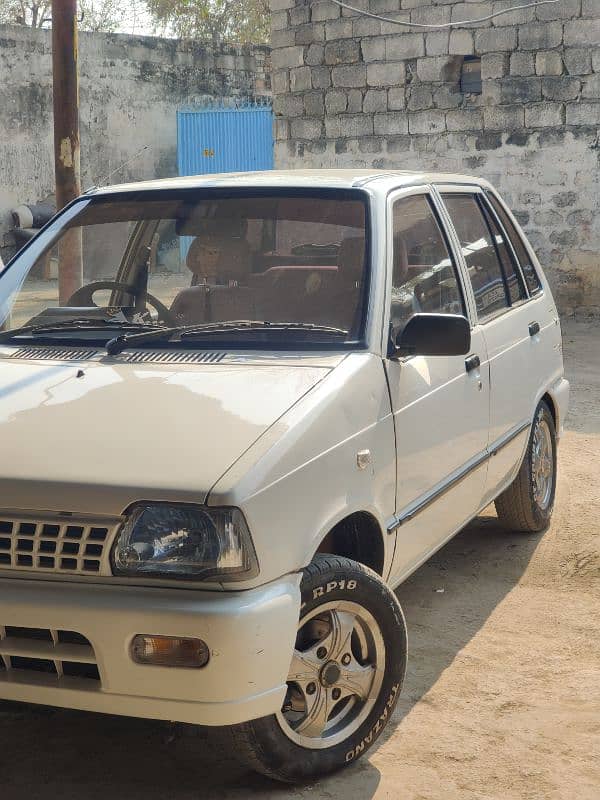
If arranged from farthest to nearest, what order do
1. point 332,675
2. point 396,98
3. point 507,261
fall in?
point 396,98 < point 507,261 < point 332,675

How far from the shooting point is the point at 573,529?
578cm

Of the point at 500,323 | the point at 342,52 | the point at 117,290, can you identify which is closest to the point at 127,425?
the point at 117,290

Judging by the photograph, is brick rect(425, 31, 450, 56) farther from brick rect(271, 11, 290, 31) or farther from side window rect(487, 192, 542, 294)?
side window rect(487, 192, 542, 294)

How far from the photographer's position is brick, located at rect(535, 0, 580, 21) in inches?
501

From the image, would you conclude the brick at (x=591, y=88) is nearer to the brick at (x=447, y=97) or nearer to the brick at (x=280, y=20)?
the brick at (x=447, y=97)

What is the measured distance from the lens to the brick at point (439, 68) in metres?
13.7

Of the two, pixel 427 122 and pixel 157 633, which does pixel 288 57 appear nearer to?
pixel 427 122

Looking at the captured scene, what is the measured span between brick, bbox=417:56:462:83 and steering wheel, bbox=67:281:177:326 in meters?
10.1

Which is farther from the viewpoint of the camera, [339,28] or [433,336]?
[339,28]

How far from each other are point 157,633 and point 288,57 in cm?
1326

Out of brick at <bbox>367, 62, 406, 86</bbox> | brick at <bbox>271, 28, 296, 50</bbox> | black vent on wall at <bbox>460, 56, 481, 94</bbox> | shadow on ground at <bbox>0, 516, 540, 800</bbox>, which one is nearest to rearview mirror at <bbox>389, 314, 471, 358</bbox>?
shadow on ground at <bbox>0, 516, 540, 800</bbox>

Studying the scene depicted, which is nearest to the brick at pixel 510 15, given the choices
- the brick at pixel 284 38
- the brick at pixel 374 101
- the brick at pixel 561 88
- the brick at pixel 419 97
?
the brick at pixel 561 88

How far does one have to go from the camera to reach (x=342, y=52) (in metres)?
14.4

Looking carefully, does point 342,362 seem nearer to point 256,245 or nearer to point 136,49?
point 256,245
